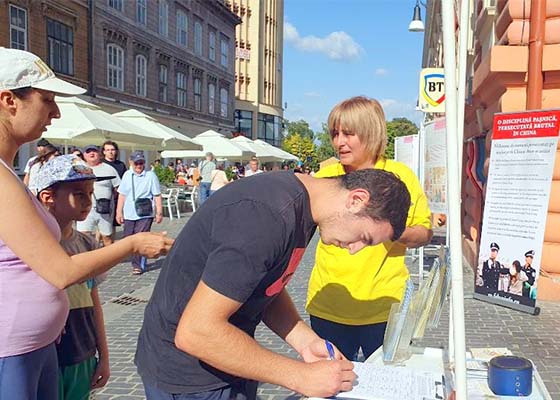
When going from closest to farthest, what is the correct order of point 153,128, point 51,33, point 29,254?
1. point 29,254
2. point 153,128
3. point 51,33

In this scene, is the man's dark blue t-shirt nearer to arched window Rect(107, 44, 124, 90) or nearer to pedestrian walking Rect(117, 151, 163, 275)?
pedestrian walking Rect(117, 151, 163, 275)

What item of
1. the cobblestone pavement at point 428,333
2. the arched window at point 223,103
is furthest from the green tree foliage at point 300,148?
the cobblestone pavement at point 428,333

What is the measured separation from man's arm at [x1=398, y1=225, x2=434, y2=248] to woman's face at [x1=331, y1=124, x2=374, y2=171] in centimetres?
36

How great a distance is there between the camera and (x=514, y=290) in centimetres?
657

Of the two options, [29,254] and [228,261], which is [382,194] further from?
[29,254]

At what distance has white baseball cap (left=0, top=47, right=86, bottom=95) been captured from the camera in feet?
6.22

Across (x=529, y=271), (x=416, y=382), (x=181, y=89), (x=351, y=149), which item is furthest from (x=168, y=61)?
(x=416, y=382)

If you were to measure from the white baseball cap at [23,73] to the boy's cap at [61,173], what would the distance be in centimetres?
46

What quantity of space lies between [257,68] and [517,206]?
53.6m

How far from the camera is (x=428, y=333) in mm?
5504

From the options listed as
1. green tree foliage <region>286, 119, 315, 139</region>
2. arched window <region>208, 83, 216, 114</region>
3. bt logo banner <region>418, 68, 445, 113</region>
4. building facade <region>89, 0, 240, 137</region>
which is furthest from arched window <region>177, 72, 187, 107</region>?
green tree foliage <region>286, 119, 315, 139</region>

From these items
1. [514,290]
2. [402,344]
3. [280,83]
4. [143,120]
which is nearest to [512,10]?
[514,290]

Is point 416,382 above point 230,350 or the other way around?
the other way around

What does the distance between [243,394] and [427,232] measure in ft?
4.41
